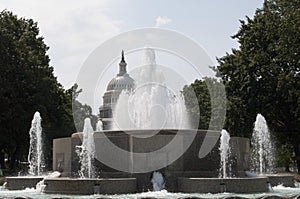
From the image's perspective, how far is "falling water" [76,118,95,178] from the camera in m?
17.4

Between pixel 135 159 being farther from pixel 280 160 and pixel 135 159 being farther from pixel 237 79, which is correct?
pixel 280 160

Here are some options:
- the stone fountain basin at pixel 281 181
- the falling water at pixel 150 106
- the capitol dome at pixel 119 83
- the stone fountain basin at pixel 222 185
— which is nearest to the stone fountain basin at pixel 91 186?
the stone fountain basin at pixel 222 185

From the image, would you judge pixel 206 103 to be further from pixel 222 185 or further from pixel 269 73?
pixel 222 185

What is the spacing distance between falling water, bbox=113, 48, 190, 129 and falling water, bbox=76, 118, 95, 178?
8.07 m

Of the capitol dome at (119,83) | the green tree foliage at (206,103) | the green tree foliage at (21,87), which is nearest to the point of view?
the green tree foliage at (21,87)

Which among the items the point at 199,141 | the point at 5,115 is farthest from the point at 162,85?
Result: the point at 199,141

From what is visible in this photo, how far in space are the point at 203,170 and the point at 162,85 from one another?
14716 millimetres

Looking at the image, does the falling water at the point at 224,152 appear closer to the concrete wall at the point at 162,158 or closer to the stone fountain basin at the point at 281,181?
the concrete wall at the point at 162,158

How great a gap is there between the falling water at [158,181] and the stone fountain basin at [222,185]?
3.10 feet

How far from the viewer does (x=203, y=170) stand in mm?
17234

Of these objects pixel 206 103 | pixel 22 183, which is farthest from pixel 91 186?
pixel 206 103

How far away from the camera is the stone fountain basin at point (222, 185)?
14906 mm

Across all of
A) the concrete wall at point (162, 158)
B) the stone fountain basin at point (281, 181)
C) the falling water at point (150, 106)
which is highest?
→ the falling water at point (150, 106)

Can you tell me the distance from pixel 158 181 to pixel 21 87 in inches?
940
